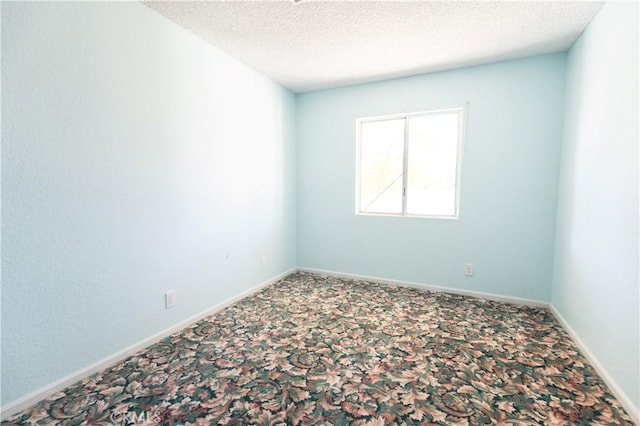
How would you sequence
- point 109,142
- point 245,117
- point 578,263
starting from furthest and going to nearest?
point 245,117
point 578,263
point 109,142

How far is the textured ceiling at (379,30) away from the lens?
6.93 feet

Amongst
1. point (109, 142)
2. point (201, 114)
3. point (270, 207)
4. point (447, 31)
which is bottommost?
point (270, 207)

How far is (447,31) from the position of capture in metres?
2.42

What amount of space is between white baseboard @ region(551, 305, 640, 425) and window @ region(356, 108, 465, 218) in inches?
56.7

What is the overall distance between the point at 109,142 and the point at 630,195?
3.09 m

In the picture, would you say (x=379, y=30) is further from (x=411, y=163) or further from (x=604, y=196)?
(x=604, y=196)

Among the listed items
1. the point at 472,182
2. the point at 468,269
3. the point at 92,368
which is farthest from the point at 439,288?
the point at 92,368

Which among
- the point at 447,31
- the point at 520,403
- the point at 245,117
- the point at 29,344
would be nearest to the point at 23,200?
the point at 29,344

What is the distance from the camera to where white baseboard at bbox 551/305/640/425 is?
5.02 ft

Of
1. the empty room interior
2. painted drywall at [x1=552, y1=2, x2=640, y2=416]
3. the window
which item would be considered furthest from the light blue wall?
painted drywall at [x1=552, y1=2, x2=640, y2=416]

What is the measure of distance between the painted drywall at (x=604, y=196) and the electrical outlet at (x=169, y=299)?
2.92 m

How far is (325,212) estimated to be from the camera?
3.98 m

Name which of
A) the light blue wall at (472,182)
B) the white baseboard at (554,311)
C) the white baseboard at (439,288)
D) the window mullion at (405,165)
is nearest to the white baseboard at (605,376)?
the white baseboard at (554,311)

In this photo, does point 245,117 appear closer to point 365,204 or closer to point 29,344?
point 365,204
